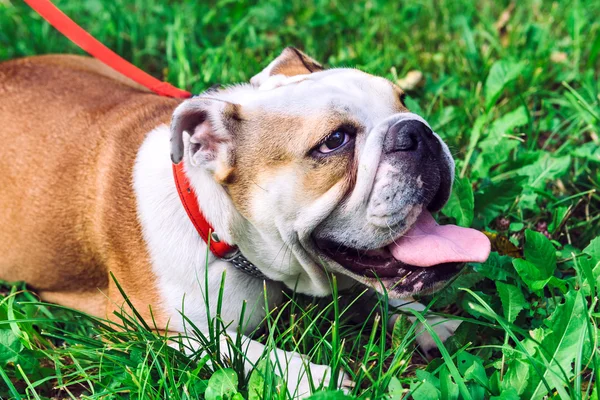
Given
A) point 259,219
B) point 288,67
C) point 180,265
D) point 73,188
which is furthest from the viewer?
point 73,188

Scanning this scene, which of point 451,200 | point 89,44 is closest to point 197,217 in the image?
point 451,200

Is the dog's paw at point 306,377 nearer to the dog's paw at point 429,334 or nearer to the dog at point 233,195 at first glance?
the dog at point 233,195

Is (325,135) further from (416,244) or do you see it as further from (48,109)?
(48,109)

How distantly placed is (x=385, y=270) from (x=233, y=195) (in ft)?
2.39

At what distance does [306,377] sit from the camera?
2955 mm

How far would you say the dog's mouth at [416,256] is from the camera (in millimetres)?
2902

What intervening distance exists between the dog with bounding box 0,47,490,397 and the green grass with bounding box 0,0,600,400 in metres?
0.18

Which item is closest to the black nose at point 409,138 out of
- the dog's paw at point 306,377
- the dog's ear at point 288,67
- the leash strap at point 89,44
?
the dog's ear at point 288,67

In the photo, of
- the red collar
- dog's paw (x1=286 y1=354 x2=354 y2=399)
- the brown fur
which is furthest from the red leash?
dog's paw (x1=286 y1=354 x2=354 y2=399)

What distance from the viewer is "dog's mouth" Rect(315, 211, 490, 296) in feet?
9.52

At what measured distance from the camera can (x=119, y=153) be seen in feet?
11.7

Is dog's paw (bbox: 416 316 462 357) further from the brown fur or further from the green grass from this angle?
the brown fur

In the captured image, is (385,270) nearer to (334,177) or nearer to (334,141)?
(334,177)

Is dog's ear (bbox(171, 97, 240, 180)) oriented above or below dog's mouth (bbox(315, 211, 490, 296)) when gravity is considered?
above
